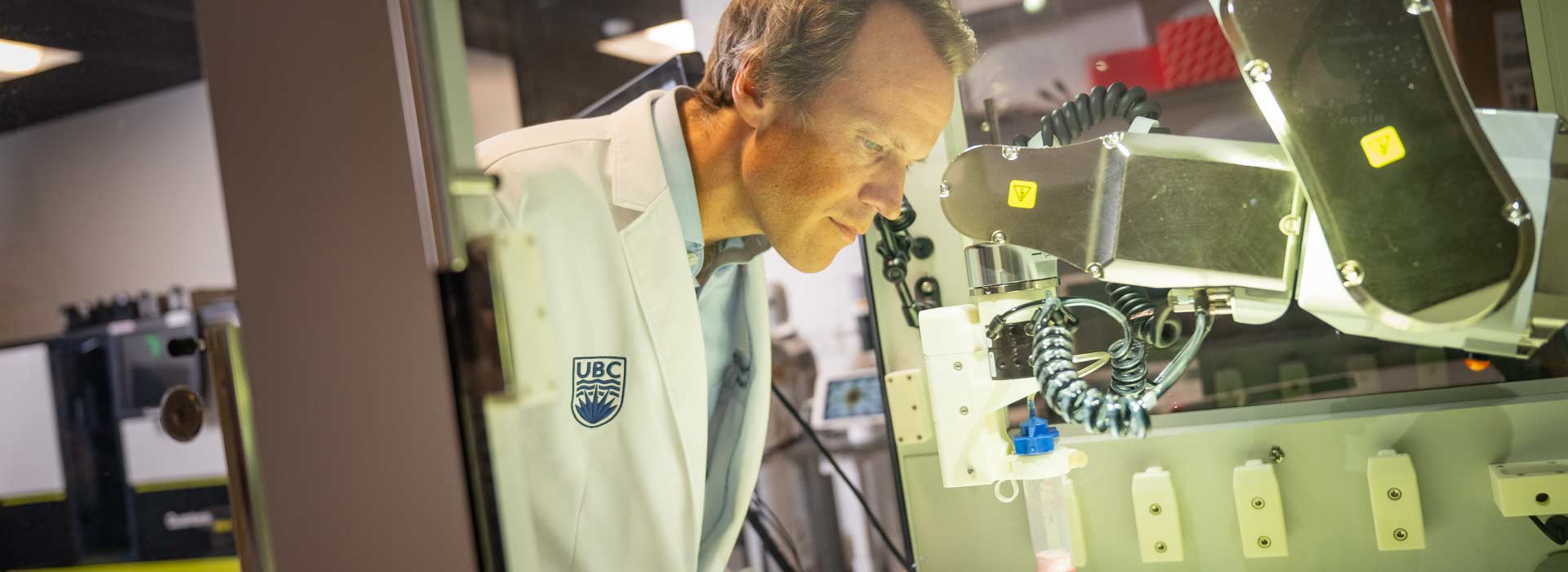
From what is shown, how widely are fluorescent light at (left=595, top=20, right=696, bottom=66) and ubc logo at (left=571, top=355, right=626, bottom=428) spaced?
311 mm

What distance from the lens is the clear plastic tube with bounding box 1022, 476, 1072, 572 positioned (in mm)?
985

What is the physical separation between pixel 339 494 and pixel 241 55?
429 mm

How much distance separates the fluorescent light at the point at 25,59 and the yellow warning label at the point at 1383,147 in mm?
1742

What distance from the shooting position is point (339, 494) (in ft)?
2.78

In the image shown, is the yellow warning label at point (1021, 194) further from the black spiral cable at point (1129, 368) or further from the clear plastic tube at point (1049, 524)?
the clear plastic tube at point (1049, 524)

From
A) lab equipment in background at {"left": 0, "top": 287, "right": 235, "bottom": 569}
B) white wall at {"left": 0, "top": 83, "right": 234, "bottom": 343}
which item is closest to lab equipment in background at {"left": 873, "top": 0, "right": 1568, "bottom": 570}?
white wall at {"left": 0, "top": 83, "right": 234, "bottom": 343}

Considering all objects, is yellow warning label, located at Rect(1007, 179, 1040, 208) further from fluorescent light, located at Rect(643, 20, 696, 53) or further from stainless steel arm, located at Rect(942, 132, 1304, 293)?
fluorescent light, located at Rect(643, 20, 696, 53)

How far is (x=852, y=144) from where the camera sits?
38.6 inches

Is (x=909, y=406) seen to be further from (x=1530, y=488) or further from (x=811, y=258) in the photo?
(x=1530, y=488)

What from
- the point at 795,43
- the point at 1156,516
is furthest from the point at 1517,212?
the point at 795,43

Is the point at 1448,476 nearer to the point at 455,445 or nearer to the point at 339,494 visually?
the point at 455,445

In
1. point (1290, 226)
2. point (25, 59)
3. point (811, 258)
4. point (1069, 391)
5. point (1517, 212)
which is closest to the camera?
point (1517, 212)

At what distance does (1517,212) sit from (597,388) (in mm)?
792

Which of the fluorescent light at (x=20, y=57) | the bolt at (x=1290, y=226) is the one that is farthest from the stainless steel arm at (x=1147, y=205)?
the fluorescent light at (x=20, y=57)
